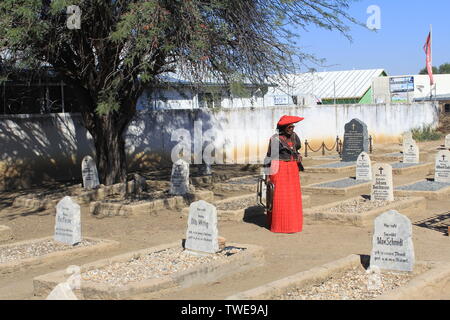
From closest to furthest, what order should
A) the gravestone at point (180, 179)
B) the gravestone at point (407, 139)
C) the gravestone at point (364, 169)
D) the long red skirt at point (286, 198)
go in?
1. the long red skirt at point (286, 198)
2. the gravestone at point (180, 179)
3. the gravestone at point (364, 169)
4. the gravestone at point (407, 139)

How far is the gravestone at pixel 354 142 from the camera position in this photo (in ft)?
73.8

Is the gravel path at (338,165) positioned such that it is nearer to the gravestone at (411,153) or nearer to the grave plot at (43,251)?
the gravestone at (411,153)

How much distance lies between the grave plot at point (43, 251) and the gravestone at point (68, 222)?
100 mm

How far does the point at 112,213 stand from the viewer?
1313cm

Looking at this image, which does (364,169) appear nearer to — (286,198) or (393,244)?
(286,198)

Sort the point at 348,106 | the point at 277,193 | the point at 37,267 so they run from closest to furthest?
1. the point at 37,267
2. the point at 277,193
3. the point at 348,106

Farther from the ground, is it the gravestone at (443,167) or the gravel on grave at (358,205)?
the gravestone at (443,167)

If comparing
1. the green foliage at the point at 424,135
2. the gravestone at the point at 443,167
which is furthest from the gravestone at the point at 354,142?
the green foliage at the point at 424,135

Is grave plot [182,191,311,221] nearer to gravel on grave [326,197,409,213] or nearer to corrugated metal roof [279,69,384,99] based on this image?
gravel on grave [326,197,409,213]

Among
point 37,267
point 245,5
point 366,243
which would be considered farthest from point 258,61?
point 37,267

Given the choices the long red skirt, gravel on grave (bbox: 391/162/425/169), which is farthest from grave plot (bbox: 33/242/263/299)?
gravel on grave (bbox: 391/162/425/169)
